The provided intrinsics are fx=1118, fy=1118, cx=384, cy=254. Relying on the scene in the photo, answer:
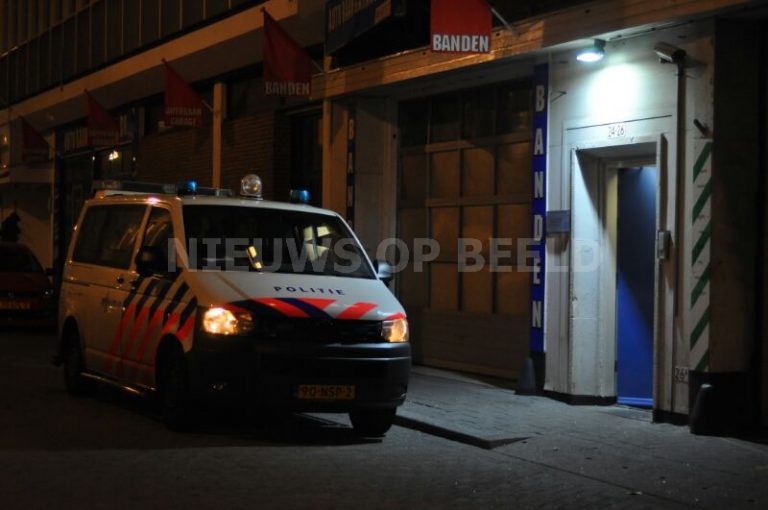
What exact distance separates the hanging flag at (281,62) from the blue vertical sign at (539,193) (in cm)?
471

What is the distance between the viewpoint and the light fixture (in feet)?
36.9

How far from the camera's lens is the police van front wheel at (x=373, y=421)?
9.80m

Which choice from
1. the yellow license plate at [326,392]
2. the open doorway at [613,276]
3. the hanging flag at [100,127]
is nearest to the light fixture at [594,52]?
the open doorway at [613,276]

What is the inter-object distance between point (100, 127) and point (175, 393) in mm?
14820

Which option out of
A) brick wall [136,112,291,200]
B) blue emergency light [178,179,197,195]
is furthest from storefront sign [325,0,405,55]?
blue emergency light [178,179,197,195]

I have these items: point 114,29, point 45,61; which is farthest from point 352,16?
point 45,61

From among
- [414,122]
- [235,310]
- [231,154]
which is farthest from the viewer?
[231,154]

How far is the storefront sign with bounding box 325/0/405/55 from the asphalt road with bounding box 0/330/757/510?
5140mm

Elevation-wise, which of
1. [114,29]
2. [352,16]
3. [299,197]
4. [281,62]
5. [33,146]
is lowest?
[299,197]

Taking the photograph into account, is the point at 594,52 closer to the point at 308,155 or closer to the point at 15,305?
the point at 308,155

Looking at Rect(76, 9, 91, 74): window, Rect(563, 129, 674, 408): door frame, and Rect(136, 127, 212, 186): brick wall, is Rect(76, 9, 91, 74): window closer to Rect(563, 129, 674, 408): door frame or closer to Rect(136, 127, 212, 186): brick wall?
Rect(136, 127, 212, 186): brick wall

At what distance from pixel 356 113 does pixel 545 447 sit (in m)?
7.42

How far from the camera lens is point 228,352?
29.5 feet

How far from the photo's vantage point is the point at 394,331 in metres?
9.54
